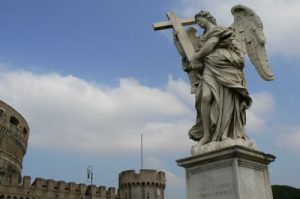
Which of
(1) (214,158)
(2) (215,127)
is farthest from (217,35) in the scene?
(1) (214,158)

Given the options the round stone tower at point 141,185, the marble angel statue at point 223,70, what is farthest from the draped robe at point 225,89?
the round stone tower at point 141,185

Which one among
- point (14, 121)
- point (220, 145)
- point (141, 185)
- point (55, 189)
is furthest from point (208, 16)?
point (141, 185)

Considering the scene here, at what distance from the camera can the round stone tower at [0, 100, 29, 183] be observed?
5200 cm

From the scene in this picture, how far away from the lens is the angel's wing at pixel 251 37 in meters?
5.88

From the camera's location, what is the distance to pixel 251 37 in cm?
604

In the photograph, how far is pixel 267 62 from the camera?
588 centimetres

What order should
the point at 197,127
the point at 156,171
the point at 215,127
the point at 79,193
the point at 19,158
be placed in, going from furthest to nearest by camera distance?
the point at 156,171, the point at 19,158, the point at 79,193, the point at 197,127, the point at 215,127

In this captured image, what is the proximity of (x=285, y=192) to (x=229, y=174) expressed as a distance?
102 feet

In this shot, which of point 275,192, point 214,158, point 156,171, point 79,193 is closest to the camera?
point 214,158

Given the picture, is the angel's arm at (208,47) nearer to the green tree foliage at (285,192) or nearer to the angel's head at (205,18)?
the angel's head at (205,18)

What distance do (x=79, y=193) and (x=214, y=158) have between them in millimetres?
52763

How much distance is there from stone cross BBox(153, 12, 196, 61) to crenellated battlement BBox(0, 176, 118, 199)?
46.7m

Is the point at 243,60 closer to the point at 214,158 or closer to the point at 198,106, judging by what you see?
the point at 198,106

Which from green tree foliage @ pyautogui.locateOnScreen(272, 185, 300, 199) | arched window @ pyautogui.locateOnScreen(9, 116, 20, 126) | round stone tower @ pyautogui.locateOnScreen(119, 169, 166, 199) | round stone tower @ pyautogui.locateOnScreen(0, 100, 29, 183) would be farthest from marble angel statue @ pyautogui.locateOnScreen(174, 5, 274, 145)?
round stone tower @ pyautogui.locateOnScreen(119, 169, 166, 199)
